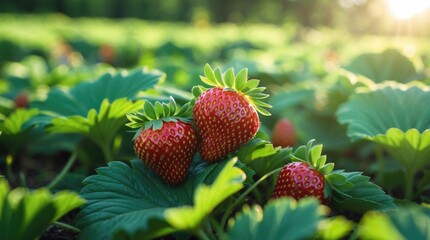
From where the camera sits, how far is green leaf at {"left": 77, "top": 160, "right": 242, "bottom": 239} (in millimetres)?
1270

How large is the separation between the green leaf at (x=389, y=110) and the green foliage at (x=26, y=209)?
39.9 inches

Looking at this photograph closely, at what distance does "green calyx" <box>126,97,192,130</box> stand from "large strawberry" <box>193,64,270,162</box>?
2.1 inches

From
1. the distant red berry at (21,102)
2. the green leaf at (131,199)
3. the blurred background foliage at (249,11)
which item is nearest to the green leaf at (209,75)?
the green leaf at (131,199)

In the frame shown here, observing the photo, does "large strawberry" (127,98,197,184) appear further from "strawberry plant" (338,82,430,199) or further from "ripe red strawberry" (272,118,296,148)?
"ripe red strawberry" (272,118,296,148)

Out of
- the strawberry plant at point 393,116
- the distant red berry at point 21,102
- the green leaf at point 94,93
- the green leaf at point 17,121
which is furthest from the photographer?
the distant red berry at point 21,102

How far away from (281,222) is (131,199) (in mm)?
495

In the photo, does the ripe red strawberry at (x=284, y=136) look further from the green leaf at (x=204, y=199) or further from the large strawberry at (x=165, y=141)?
the green leaf at (x=204, y=199)

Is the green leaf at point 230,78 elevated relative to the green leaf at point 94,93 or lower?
elevated

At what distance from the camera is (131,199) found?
1.42 meters

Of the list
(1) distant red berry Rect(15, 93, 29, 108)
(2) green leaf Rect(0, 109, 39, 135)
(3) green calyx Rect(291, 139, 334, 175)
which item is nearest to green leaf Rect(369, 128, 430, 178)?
(3) green calyx Rect(291, 139, 334, 175)

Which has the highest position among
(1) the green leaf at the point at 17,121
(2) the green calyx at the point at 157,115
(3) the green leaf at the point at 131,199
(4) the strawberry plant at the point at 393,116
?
(2) the green calyx at the point at 157,115

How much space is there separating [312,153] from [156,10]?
2591 cm

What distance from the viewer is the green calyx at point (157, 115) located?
57.9 inches

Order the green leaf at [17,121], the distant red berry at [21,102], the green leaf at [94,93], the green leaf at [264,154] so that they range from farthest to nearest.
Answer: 1. the distant red berry at [21,102]
2. the green leaf at [94,93]
3. the green leaf at [17,121]
4. the green leaf at [264,154]
